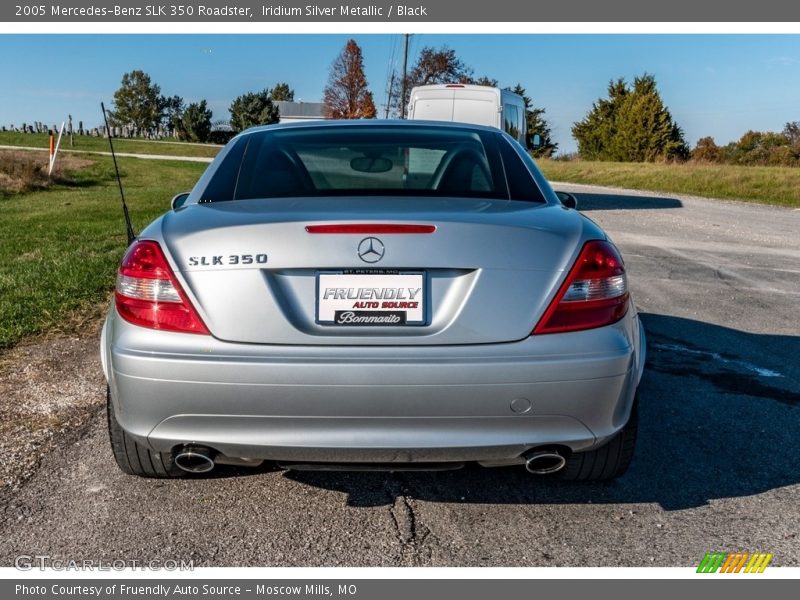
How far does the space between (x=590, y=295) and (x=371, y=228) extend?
0.81 meters

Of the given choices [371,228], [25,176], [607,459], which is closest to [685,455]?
[607,459]

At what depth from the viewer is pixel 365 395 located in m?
2.63

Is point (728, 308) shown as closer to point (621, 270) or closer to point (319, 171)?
point (319, 171)

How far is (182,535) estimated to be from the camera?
291 cm

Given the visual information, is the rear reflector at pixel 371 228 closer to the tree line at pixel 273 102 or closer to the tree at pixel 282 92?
the tree line at pixel 273 102

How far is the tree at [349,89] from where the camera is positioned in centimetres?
6112

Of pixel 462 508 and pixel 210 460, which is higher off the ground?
pixel 210 460

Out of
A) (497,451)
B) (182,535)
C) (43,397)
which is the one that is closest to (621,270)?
(497,451)

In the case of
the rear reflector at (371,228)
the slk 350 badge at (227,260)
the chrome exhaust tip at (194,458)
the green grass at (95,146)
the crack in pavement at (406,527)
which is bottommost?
the green grass at (95,146)

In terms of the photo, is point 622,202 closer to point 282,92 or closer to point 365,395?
point 365,395

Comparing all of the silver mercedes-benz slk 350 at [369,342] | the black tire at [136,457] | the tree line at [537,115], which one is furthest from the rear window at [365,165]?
the tree line at [537,115]

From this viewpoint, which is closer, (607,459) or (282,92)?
(607,459)

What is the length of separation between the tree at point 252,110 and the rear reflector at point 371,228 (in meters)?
83.3

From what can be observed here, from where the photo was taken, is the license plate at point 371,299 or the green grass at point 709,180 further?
the green grass at point 709,180
